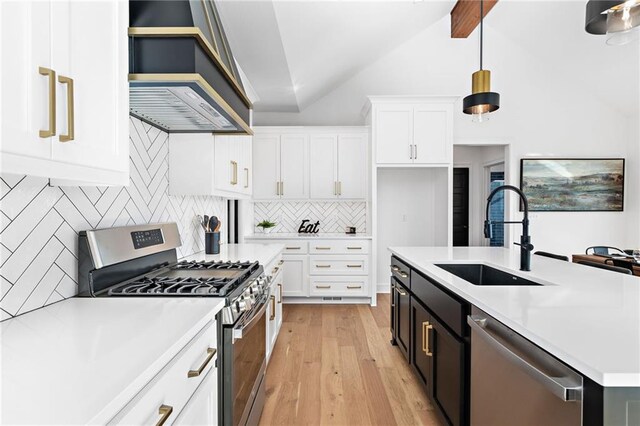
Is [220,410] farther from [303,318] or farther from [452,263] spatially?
[303,318]

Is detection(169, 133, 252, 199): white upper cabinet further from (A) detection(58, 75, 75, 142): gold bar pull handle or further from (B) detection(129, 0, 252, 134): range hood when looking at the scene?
(A) detection(58, 75, 75, 142): gold bar pull handle

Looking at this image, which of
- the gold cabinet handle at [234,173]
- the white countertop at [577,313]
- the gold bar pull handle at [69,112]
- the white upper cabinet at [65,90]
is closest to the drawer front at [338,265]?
the gold cabinet handle at [234,173]

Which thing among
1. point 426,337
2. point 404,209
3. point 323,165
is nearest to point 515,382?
point 426,337

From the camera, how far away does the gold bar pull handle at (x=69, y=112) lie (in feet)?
2.93

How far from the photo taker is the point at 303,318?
13.2 feet

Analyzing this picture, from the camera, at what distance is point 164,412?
0.87 meters

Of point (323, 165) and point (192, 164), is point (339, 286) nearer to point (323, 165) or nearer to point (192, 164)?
point (323, 165)

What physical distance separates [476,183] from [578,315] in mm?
5788

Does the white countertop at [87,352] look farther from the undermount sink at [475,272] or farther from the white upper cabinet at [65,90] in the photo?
the undermount sink at [475,272]

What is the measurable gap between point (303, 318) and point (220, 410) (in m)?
2.72

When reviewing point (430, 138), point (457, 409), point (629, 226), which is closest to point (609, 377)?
point (457, 409)

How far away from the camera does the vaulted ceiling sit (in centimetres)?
270

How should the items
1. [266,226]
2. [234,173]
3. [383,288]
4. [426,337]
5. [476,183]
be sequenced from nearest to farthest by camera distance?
1. [426,337]
2. [234,173]
3. [266,226]
4. [383,288]
5. [476,183]

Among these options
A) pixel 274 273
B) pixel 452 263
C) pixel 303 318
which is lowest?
pixel 303 318
